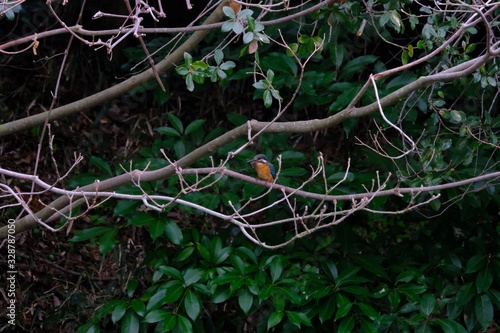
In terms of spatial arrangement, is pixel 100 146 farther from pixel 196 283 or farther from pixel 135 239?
pixel 196 283

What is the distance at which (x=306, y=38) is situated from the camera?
314 centimetres

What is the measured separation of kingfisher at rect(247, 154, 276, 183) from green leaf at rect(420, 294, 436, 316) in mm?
933

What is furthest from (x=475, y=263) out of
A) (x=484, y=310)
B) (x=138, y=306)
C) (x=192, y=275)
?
(x=138, y=306)

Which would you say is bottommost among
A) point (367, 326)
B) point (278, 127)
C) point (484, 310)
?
point (484, 310)

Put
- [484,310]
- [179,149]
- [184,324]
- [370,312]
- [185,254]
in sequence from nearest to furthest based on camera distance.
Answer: [184,324]
[370,312]
[185,254]
[484,310]
[179,149]

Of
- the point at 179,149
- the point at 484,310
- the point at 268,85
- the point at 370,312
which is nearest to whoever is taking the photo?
the point at 268,85

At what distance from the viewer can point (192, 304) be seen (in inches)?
130

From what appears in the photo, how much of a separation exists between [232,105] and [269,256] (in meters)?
2.16

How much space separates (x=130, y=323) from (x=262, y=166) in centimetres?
Answer: 97

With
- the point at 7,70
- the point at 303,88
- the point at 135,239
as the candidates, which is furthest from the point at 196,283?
the point at 7,70

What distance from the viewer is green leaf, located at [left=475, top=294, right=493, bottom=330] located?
3.58 meters

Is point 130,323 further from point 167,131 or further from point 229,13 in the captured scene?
point 229,13

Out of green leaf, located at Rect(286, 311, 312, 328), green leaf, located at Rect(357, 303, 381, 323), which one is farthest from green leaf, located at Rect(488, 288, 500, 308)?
green leaf, located at Rect(286, 311, 312, 328)

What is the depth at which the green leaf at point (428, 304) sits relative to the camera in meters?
3.43
